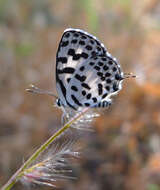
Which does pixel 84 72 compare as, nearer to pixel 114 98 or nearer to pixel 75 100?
pixel 75 100

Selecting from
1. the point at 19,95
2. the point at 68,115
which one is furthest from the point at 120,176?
the point at 68,115

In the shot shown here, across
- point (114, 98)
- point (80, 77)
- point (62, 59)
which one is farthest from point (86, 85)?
point (114, 98)


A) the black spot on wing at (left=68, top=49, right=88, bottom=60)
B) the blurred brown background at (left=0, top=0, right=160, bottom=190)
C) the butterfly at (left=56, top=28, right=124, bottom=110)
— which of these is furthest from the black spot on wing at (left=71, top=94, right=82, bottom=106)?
the blurred brown background at (left=0, top=0, right=160, bottom=190)

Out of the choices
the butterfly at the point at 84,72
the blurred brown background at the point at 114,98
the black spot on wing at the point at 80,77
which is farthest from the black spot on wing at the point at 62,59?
the blurred brown background at the point at 114,98

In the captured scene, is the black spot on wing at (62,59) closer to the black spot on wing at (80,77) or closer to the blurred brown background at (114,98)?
the black spot on wing at (80,77)

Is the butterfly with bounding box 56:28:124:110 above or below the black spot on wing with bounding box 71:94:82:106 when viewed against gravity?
above

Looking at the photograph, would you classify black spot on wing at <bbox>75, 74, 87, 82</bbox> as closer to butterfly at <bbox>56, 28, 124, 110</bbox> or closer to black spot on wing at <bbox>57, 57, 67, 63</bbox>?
butterfly at <bbox>56, 28, 124, 110</bbox>
